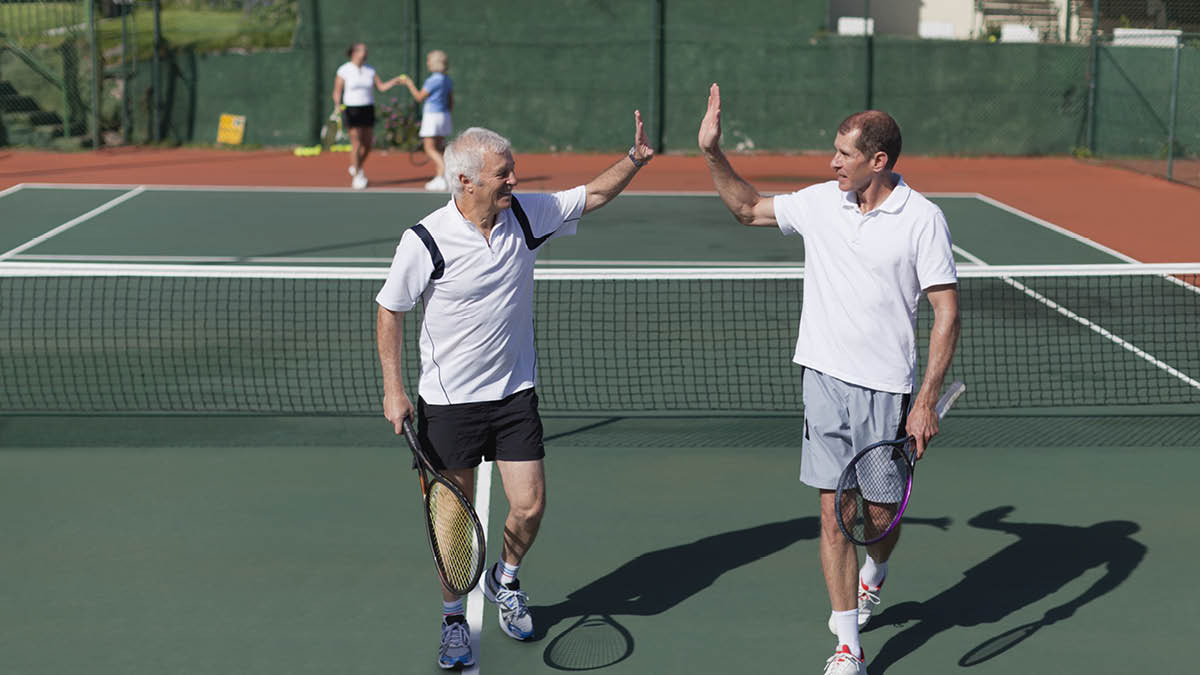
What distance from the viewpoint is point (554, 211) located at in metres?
5.11

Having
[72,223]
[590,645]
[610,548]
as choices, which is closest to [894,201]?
[590,645]

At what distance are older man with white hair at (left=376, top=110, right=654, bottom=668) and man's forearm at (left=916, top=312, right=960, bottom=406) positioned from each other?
129cm

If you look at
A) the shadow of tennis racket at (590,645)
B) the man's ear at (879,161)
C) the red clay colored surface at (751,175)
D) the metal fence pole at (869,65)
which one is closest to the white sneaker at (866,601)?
the shadow of tennis racket at (590,645)

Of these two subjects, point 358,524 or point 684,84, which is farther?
point 684,84

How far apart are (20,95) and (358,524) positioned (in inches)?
909

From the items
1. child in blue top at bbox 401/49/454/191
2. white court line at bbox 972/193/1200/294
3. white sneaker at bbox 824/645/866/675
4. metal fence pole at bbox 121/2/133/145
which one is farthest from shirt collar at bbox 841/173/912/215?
metal fence pole at bbox 121/2/133/145

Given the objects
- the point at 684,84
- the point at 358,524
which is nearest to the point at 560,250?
the point at 358,524

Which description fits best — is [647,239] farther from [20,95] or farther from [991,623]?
[20,95]

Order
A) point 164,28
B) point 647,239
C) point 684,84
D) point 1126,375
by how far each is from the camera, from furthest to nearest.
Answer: point 164,28, point 684,84, point 647,239, point 1126,375

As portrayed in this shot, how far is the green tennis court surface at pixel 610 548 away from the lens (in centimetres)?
516

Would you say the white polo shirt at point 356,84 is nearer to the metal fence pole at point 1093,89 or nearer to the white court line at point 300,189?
the white court line at point 300,189

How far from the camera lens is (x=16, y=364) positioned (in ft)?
31.8

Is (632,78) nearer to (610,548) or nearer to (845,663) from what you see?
(610,548)

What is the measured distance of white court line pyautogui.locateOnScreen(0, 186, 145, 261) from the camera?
1429 cm
